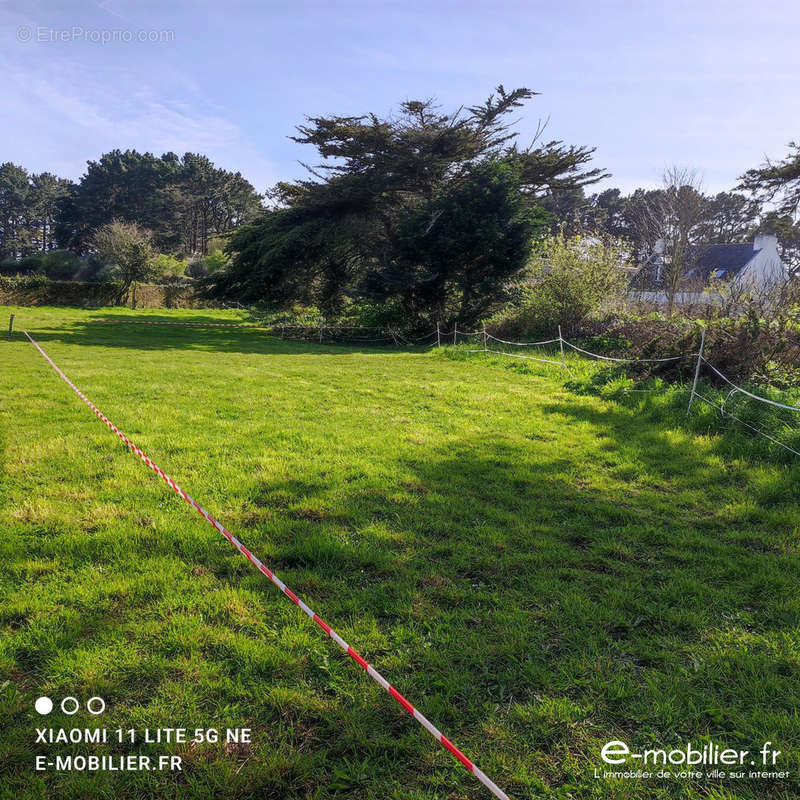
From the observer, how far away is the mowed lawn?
2084mm

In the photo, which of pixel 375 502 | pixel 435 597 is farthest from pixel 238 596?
pixel 375 502

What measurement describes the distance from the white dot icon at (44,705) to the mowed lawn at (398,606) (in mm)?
26

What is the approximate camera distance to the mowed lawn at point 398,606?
2084 mm

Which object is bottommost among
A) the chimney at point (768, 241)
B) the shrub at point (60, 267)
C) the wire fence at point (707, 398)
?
the wire fence at point (707, 398)

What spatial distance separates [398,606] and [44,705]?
1715 millimetres

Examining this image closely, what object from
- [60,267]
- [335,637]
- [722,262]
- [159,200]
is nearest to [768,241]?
[722,262]

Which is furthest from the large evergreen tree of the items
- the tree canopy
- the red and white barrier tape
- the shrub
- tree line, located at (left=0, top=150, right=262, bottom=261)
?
the red and white barrier tape

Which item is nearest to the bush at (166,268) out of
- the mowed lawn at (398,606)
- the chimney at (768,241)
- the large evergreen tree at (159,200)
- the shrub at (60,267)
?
the shrub at (60,267)

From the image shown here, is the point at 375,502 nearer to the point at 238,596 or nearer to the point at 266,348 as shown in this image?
the point at 238,596

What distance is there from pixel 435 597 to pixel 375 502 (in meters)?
1.43

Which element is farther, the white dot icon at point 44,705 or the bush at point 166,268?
the bush at point 166,268

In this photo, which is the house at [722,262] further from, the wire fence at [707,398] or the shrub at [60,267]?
the shrub at [60,267]

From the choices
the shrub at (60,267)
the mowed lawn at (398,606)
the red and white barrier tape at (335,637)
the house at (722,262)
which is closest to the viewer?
the red and white barrier tape at (335,637)

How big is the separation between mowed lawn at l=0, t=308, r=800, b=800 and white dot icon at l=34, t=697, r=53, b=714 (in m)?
0.03
